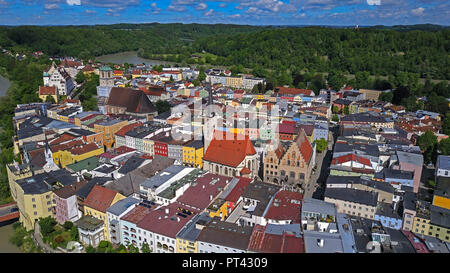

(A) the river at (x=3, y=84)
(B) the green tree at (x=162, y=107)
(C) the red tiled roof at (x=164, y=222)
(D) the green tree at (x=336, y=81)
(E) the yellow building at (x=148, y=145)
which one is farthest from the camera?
(D) the green tree at (x=336, y=81)

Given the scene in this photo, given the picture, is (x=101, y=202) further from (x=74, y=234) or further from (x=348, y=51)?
(x=348, y=51)

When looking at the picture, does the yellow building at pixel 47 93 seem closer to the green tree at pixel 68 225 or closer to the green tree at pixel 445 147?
the green tree at pixel 68 225

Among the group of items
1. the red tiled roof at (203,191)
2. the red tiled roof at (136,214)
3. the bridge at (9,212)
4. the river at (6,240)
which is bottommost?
the river at (6,240)

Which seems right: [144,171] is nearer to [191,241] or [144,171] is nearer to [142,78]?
[191,241]

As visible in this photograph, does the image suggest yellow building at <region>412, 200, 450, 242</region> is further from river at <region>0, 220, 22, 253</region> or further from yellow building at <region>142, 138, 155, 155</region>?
river at <region>0, 220, 22, 253</region>

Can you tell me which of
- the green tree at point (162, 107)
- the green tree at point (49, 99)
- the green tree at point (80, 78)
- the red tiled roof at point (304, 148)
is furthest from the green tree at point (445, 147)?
the green tree at point (80, 78)

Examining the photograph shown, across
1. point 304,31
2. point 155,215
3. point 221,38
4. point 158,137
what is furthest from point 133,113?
point 221,38
